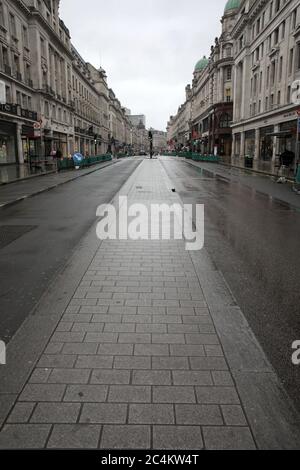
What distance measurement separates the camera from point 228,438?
2.51 metres

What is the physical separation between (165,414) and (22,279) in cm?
371

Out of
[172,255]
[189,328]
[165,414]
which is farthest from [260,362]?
[172,255]

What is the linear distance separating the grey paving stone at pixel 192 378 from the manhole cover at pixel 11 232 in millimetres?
5667

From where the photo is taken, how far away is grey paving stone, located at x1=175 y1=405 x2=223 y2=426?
266 centimetres

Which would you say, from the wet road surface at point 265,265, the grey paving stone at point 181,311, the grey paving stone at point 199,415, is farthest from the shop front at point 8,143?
the grey paving stone at point 199,415

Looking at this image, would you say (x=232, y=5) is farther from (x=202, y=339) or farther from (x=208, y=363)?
(x=208, y=363)

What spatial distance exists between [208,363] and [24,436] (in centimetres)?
162

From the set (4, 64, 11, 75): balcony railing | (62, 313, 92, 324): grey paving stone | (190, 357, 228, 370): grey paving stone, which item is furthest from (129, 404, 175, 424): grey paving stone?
(4, 64, 11, 75): balcony railing

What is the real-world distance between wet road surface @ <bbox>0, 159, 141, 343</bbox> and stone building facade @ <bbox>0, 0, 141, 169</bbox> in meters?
18.6

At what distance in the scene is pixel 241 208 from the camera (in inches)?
504

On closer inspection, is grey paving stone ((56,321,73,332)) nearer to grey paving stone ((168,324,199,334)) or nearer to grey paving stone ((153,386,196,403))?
grey paving stone ((168,324,199,334))

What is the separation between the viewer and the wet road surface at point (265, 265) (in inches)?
152

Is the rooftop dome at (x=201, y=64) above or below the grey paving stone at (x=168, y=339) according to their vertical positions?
above

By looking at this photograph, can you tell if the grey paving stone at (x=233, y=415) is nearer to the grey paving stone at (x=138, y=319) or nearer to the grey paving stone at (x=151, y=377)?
the grey paving stone at (x=151, y=377)
